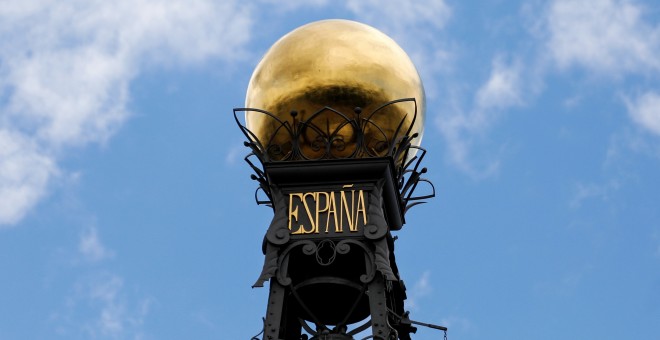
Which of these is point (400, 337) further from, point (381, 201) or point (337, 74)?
point (337, 74)

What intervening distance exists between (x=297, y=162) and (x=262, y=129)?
2.40 ft

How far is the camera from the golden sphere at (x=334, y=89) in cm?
1605

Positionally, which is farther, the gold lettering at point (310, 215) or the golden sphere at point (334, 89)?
the golden sphere at point (334, 89)

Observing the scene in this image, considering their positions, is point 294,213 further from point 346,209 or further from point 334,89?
point 334,89

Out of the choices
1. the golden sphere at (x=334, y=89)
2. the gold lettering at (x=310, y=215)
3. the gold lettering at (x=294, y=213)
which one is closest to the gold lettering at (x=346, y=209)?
the gold lettering at (x=310, y=215)

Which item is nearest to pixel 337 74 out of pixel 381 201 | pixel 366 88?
pixel 366 88

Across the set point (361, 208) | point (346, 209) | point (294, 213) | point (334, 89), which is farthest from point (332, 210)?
point (334, 89)

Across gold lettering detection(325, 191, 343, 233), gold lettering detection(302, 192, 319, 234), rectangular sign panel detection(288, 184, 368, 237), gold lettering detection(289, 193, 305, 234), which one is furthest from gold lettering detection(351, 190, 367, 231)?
gold lettering detection(289, 193, 305, 234)

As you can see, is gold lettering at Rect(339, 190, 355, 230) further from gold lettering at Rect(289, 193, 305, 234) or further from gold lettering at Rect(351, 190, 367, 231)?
gold lettering at Rect(289, 193, 305, 234)

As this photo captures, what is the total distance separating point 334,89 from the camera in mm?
16047

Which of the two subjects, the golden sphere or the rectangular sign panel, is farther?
the golden sphere

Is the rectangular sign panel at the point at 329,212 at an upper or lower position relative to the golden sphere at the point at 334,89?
lower

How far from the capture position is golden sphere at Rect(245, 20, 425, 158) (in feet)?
52.6

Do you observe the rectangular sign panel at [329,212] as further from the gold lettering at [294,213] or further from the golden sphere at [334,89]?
the golden sphere at [334,89]
